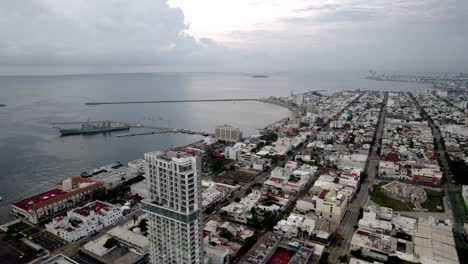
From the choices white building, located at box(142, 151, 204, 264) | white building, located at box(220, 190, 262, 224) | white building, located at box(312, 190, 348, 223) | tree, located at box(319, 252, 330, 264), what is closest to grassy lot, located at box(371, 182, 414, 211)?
white building, located at box(312, 190, 348, 223)

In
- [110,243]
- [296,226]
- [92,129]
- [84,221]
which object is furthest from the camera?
[92,129]

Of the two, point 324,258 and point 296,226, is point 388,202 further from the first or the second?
point 324,258

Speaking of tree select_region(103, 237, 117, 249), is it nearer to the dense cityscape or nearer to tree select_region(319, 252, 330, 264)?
the dense cityscape

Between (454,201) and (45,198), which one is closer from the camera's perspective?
(45,198)

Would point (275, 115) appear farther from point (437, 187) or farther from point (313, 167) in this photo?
point (437, 187)

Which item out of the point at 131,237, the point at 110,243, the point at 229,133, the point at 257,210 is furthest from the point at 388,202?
the point at 229,133
